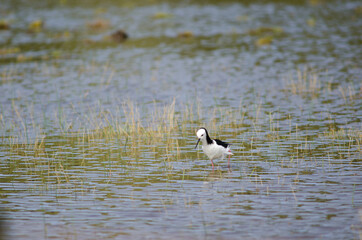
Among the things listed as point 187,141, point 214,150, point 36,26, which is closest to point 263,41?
point 36,26

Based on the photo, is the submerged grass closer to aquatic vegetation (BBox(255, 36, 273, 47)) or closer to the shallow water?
the shallow water

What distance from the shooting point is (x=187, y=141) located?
2147cm

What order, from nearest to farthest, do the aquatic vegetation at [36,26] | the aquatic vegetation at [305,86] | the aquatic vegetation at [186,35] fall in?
the aquatic vegetation at [305,86] < the aquatic vegetation at [186,35] < the aquatic vegetation at [36,26]

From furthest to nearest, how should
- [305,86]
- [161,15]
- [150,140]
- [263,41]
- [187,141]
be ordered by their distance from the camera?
[161,15] < [263,41] < [305,86] < [150,140] < [187,141]

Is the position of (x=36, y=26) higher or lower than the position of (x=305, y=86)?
higher

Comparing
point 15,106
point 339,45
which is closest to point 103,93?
point 15,106

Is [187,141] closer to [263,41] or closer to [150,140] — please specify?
[150,140]

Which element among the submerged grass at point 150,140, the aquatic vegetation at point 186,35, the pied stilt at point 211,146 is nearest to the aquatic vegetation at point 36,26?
the aquatic vegetation at point 186,35

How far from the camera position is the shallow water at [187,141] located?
539 inches

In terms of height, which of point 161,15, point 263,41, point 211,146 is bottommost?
point 211,146

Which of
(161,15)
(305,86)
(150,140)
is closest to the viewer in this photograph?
(150,140)

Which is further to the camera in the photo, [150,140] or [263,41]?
[263,41]

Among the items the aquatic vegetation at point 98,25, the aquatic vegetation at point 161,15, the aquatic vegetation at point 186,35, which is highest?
→ the aquatic vegetation at point 161,15

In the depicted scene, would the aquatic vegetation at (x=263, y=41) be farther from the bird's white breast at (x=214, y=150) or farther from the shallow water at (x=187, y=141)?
the bird's white breast at (x=214, y=150)
